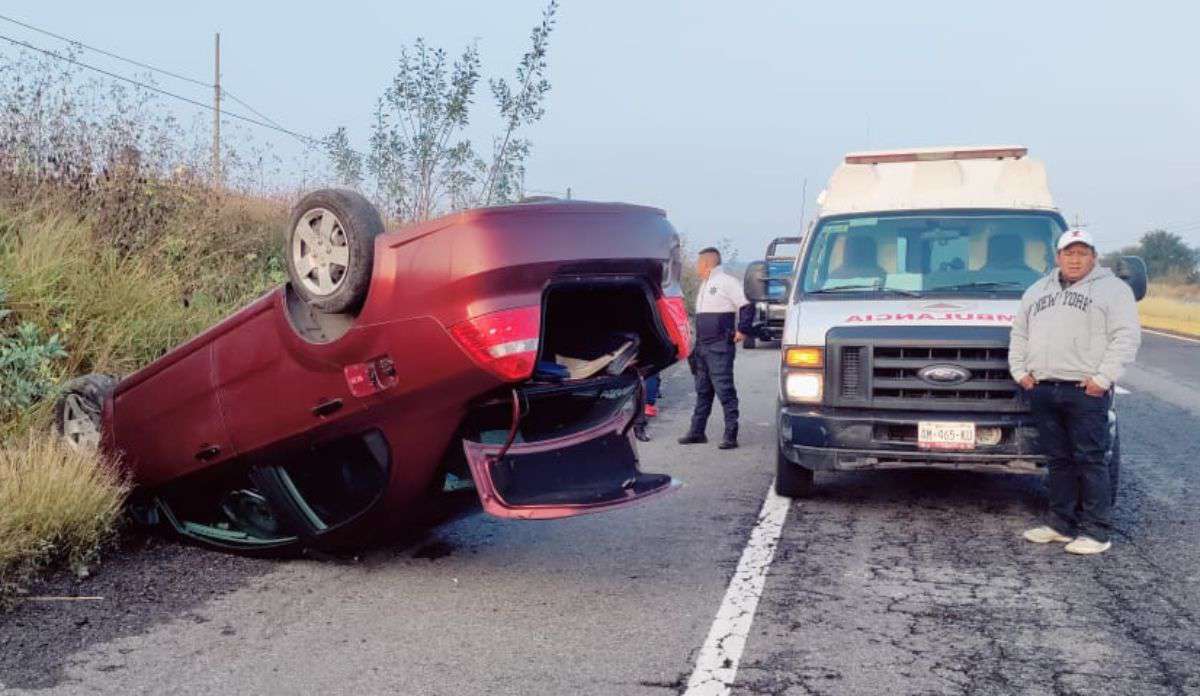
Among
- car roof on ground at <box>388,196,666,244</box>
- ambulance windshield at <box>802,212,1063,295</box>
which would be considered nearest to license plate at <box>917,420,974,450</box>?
ambulance windshield at <box>802,212,1063,295</box>

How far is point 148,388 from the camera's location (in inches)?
218

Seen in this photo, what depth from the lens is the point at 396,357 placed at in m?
4.58

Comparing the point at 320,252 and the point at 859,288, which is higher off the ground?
the point at 320,252

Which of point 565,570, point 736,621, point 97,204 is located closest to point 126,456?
point 565,570

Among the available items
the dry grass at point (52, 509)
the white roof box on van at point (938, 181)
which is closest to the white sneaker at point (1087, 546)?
the white roof box on van at point (938, 181)

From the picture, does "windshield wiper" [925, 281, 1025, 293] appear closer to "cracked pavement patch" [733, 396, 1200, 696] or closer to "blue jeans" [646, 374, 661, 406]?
"cracked pavement patch" [733, 396, 1200, 696]

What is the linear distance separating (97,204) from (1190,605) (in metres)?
8.40

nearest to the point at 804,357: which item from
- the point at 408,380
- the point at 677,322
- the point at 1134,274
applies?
the point at 677,322

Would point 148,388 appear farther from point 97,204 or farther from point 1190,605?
point 1190,605

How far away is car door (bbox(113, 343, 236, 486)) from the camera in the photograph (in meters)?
5.29

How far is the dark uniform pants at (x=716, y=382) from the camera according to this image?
9.77 m

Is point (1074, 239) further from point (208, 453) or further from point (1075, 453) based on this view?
point (208, 453)

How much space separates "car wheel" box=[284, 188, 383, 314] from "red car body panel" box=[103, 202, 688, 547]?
0.25 ft

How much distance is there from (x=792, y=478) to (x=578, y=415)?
241 cm
